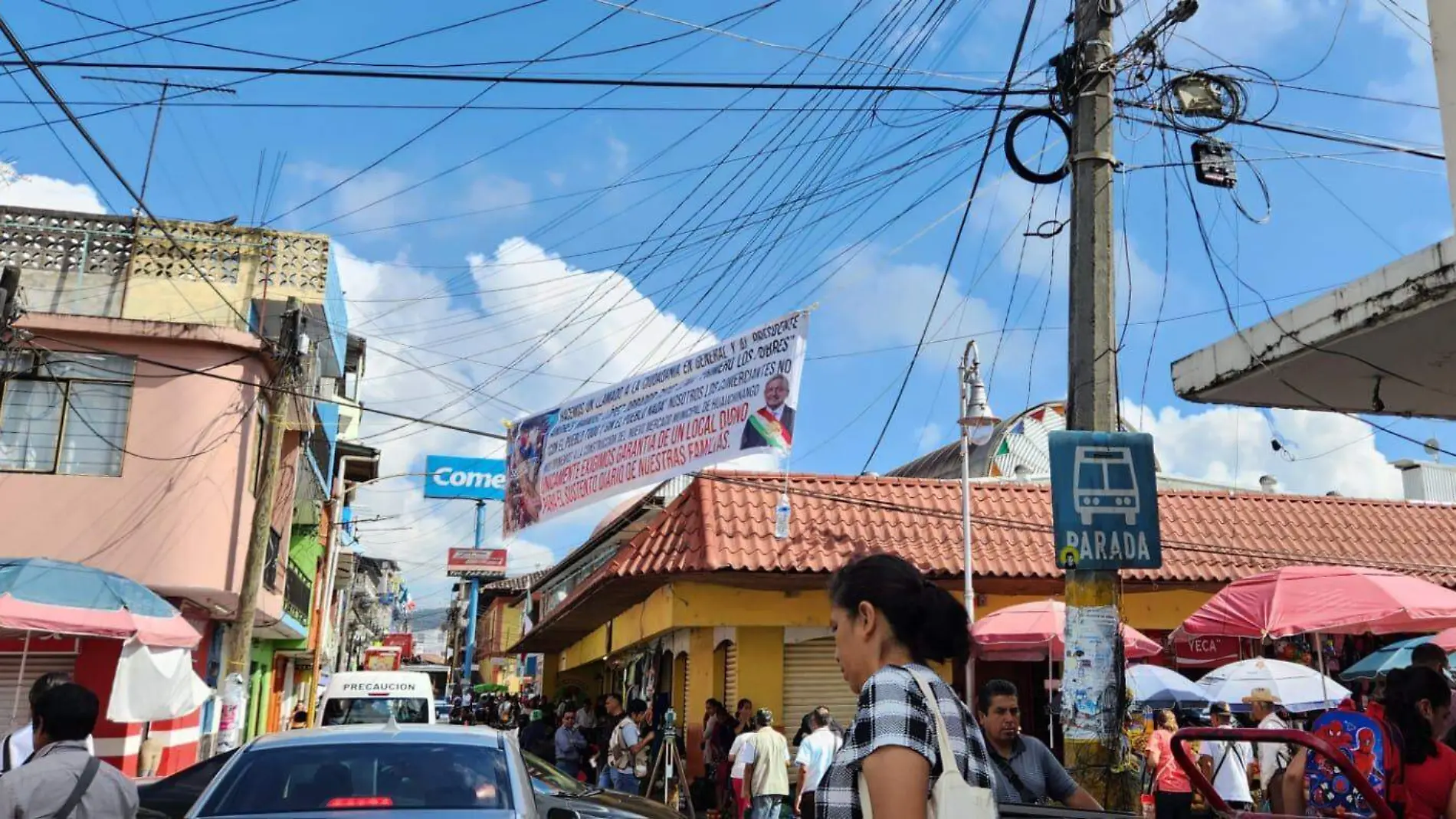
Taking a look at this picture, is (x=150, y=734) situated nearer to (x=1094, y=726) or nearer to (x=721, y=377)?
(x=721, y=377)

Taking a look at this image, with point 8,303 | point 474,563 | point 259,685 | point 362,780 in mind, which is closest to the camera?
point 362,780

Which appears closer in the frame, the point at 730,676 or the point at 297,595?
the point at 730,676

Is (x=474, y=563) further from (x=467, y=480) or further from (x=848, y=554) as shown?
(x=848, y=554)

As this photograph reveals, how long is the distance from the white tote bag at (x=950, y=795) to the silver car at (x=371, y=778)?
3336 millimetres

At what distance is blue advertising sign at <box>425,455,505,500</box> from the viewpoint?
63188mm

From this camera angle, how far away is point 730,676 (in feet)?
58.7

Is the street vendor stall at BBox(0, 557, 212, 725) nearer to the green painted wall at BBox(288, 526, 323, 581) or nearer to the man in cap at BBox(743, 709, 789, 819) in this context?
the man in cap at BBox(743, 709, 789, 819)

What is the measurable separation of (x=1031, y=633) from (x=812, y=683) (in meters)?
5.89

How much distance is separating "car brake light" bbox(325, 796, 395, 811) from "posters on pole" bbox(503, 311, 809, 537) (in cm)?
713

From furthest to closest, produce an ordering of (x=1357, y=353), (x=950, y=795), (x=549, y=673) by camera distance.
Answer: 1. (x=549, y=673)
2. (x=1357, y=353)
3. (x=950, y=795)

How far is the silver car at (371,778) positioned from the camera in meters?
5.31

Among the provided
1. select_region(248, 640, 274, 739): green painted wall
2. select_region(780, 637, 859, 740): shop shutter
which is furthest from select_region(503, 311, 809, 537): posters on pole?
select_region(248, 640, 274, 739): green painted wall

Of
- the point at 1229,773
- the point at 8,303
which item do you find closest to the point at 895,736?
the point at 1229,773

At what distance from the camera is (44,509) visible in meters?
16.3
